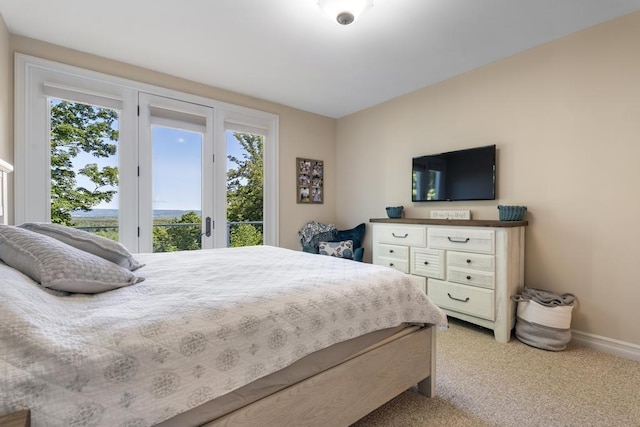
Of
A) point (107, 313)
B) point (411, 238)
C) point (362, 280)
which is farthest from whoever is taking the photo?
point (411, 238)

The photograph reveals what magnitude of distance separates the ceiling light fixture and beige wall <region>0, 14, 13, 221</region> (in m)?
2.39

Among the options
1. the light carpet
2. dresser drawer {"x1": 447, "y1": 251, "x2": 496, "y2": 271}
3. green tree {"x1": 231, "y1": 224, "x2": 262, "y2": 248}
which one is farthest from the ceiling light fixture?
green tree {"x1": 231, "y1": 224, "x2": 262, "y2": 248}

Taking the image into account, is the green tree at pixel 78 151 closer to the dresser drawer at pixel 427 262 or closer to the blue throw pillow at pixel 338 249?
the blue throw pillow at pixel 338 249

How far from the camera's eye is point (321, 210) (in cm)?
434

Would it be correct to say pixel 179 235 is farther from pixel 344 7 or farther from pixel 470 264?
pixel 470 264

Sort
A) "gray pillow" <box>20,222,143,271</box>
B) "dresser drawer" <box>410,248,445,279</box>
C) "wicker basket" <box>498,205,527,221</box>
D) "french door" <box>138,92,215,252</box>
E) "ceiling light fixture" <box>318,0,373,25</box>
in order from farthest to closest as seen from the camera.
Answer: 1. "french door" <box>138,92,215,252</box>
2. "dresser drawer" <box>410,248,445,279</box>
3. "wicker basket" <box>498,205,527,221</box>
4. "ceiling light fixture" <box>318,0,373,25</box>
5. "gray pillow" <box>20,222,143,271</box>

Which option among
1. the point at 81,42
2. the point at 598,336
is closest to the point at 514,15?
the point at 598,336

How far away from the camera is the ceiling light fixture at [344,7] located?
175cm

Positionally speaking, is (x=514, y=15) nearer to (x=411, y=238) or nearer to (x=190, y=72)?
(x=411, y=238)

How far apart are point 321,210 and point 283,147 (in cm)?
106

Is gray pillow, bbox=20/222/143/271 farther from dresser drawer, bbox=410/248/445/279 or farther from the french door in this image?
dresser drawer, bbox=410/248/445/279

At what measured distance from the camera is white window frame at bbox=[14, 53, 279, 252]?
2.41m

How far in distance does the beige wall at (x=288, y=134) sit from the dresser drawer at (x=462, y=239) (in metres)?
1.86

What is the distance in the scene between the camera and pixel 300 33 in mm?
2314
